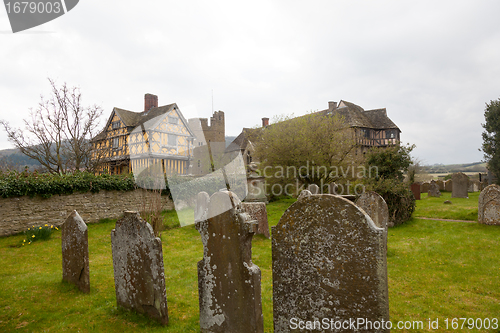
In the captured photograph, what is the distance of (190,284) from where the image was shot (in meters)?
5.92

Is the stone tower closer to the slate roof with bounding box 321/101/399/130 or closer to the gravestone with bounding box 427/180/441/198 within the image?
the slate roof with bounding box 321/101/399/130

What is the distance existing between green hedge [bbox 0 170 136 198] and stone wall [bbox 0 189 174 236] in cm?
25

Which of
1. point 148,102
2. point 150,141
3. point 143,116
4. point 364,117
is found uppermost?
Result: point 148,102

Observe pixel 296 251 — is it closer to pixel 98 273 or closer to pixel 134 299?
pixel 134 299

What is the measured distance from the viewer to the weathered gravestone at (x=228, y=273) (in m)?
3.39

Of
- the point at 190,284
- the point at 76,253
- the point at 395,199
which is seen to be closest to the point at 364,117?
the point at 395,199

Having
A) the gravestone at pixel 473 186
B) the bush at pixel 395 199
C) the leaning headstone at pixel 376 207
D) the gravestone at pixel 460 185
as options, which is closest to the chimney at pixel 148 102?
the bush at pixel 395 199

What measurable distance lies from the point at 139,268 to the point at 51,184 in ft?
33.5

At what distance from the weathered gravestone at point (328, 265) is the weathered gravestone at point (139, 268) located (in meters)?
2.00

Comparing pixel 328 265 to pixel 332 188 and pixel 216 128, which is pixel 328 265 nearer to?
pixel 332 188

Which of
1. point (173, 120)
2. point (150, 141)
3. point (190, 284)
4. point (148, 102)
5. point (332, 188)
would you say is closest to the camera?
point (190, 284)

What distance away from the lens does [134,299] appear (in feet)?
14.5

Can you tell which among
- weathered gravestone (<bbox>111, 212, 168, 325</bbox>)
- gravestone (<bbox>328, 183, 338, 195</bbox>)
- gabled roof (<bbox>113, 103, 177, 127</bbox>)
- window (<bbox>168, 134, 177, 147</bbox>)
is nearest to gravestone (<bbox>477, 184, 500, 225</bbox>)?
gravestone (<bbox>328, 183, 338, 195</bbox>)

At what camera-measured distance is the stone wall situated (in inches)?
422
